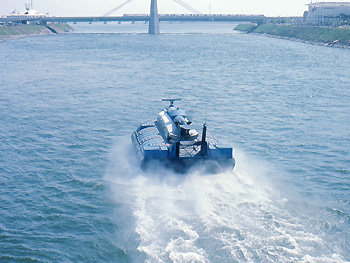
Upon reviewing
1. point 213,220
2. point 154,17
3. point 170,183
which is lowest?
point 213,220

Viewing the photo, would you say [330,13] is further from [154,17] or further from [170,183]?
[170,183]

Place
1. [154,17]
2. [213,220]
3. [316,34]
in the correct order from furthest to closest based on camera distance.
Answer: [154,17] → [316,34] → [213,220]

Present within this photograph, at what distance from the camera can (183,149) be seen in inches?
1008

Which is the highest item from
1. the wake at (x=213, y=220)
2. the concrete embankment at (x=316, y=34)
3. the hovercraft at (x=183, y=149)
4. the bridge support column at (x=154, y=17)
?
the bridge support column at (x=154, y=17)

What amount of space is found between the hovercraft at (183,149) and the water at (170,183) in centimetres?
76

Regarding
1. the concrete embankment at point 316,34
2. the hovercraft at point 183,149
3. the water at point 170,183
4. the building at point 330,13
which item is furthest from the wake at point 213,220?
the building at point 330,13

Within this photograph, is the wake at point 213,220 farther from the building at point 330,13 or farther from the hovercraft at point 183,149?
the building at point 330,13

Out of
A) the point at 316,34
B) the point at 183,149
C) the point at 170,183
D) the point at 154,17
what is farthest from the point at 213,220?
the point at 154,17

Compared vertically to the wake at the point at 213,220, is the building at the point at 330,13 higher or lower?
higher

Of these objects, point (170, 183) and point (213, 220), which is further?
point (170, 183)

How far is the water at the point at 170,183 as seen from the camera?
62.3ft

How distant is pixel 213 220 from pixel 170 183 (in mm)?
4523

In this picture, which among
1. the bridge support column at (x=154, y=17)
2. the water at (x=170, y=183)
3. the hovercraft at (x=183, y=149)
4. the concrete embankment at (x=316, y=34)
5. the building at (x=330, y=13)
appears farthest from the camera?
the bridge support column at (x=154, y=17)

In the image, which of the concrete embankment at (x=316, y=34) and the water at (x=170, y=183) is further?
the concrete embankment at (x=316, y=34)
